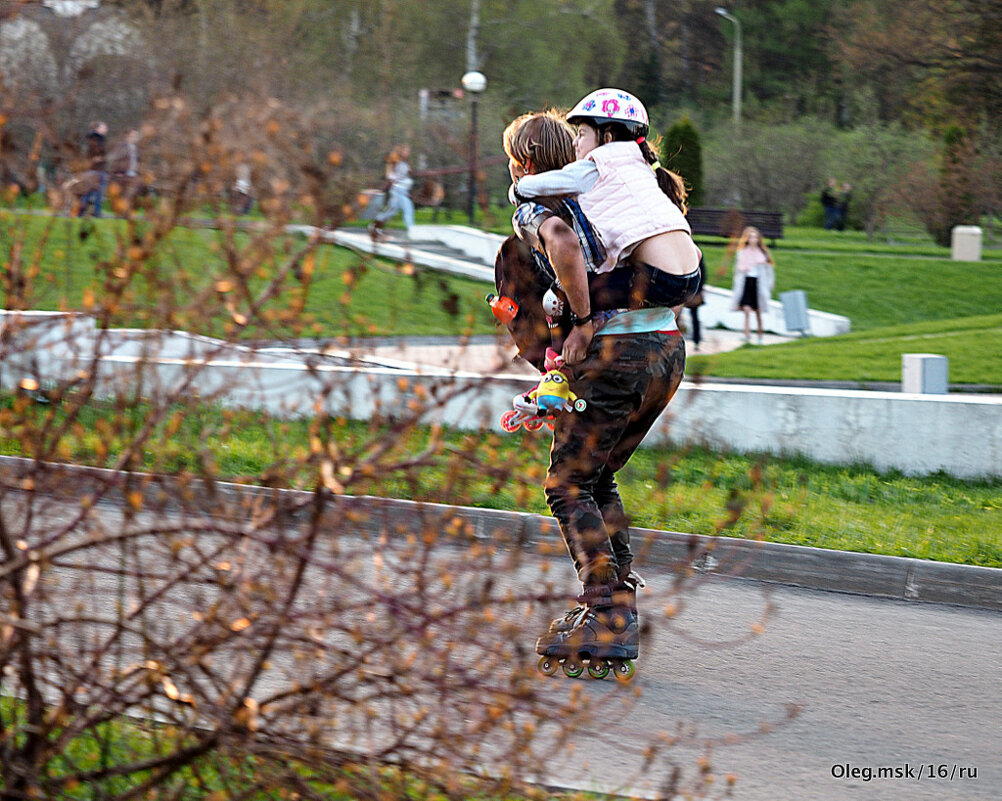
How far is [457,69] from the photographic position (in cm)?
5144

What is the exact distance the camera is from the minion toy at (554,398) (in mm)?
4930

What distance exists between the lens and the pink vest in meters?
4.89

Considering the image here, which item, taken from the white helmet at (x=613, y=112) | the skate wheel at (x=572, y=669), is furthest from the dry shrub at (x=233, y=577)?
the white helmet at (x=613, y=112)

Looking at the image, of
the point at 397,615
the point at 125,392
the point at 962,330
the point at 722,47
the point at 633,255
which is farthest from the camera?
the point at 722,47

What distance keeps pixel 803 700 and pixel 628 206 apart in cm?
187

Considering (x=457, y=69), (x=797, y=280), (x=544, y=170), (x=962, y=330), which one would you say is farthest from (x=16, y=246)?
(x=457, y=69)

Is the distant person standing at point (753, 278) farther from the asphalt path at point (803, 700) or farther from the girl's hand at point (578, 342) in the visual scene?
the girl's hand at point (578, 342)

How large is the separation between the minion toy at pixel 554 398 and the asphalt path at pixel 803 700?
2.31 feet

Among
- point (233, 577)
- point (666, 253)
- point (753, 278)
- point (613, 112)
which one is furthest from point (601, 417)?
point (753, 278)

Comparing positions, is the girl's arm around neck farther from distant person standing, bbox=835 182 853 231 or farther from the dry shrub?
distant person standing, bbox=835 182 853 231

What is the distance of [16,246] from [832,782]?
2788 mm

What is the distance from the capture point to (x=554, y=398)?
4.93 m

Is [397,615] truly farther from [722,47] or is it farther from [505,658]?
[722,47]

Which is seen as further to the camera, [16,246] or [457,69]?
[457,69]
